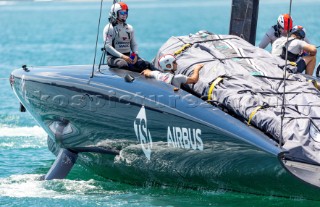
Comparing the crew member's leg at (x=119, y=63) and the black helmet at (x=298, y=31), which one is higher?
the black helmet at (x=298, y=31)

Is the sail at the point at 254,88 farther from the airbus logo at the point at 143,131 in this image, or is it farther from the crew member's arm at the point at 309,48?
the airbus logo at the point at 143,131

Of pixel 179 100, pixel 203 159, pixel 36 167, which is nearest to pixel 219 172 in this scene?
pixel 203 159

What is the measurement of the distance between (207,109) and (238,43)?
2.27 metres

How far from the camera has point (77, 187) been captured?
9.34 metres

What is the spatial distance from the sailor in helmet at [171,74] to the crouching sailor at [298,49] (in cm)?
157

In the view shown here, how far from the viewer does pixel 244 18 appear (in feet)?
38.8

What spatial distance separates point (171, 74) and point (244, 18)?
3.21m

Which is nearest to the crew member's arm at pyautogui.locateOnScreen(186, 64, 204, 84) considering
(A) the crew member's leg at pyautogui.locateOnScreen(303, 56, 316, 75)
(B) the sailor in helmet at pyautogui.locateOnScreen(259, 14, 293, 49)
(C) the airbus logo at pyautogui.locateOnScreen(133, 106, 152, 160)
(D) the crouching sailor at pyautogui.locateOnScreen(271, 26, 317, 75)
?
(C) the airbus logo at pyautogui.locateOnScreen(133, 106, 152, 160)

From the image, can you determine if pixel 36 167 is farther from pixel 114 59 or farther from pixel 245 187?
pixel 245 187

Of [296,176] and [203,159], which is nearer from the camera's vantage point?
[296,176]

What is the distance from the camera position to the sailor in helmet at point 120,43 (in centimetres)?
955

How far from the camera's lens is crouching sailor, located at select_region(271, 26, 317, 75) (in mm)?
10070

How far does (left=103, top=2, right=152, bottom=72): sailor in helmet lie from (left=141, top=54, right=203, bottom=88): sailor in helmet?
1.18 ft

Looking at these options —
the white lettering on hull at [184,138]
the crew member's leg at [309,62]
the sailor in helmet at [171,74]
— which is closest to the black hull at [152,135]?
the white lettering on hull at [184,138]
